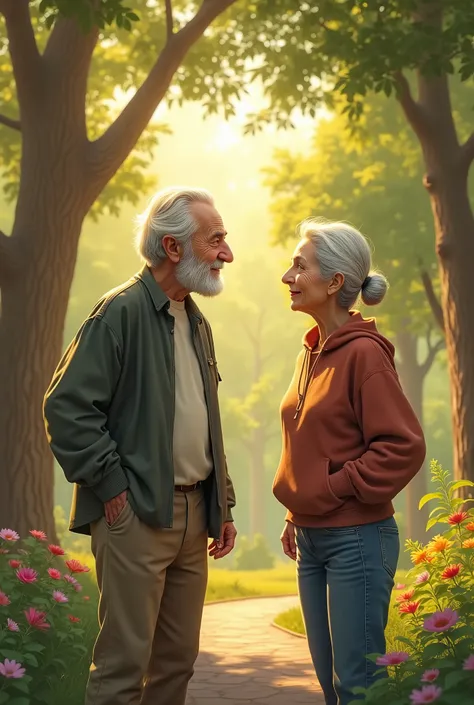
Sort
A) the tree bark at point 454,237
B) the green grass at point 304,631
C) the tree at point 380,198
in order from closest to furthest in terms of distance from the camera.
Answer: the green grass at point 304,631 → the tree bark at point 454,237 → the tree at point 380,198

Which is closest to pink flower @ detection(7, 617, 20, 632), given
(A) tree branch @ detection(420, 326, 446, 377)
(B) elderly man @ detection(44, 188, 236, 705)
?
(B) elderly man @ detection(44, 188, 236, 705)

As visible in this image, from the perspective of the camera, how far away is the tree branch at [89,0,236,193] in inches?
344

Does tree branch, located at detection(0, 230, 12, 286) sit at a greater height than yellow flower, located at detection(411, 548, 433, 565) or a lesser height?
greater

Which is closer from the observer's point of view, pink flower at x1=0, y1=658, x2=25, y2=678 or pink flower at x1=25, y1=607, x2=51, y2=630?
pink flower at x1=0, y1=658, x2=25, y2=678

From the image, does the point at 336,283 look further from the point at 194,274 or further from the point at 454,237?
the point at 454,237

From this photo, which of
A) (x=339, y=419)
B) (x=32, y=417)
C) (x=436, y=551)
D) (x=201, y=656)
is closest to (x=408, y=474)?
(x=339, y=419)

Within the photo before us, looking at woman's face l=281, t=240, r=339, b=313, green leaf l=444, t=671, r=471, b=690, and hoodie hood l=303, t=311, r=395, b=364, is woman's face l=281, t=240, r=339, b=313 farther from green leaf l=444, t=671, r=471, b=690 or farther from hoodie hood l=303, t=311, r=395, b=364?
green leaf l=444, t=671, r=471, b=690

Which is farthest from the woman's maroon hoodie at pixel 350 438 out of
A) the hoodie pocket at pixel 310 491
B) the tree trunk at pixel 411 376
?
the tree trunk at pixel 411 376

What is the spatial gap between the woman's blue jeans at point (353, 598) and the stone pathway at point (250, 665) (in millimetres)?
2394

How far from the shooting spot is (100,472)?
12.5ft

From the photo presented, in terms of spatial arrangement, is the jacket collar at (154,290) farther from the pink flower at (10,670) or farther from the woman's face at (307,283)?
the pink flower at (10,670)

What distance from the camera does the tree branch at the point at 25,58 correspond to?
332 inches

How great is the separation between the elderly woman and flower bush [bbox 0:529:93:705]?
152 cm

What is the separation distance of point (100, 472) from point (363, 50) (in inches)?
254
